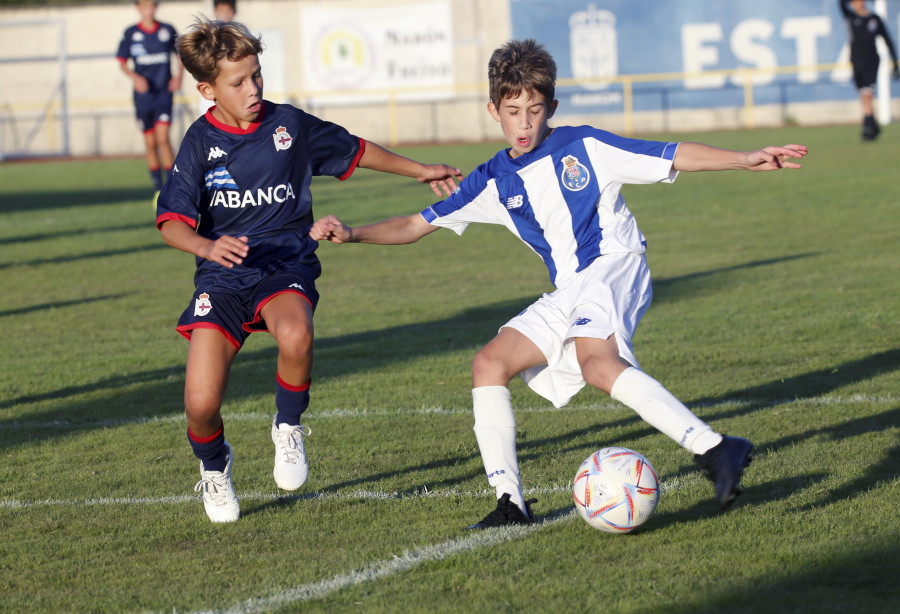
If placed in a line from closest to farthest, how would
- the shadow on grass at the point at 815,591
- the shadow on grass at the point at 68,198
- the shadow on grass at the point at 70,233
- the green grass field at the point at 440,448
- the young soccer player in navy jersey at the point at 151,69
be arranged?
the shadow on grass at the point at 815,591, the green grass field at the point at 440,448, the shadow on grass at the point at 70,233, the young soccer player in navy jersey at the point at 151,69, the shadow on grass at the point at 68,198

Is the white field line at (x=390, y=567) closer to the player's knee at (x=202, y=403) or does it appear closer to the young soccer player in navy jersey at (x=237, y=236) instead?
the young soccer player in navy jersey at (x=237, y=236)

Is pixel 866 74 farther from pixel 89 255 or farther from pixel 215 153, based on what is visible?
pixel 215 153

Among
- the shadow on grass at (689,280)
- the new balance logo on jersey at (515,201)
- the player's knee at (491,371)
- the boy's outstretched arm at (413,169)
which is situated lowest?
the shadow on grass at (689,280)

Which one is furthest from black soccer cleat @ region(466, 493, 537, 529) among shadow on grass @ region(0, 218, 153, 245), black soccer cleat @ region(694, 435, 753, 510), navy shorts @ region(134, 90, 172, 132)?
navy shorts @ region(134, 90, 172, 132)

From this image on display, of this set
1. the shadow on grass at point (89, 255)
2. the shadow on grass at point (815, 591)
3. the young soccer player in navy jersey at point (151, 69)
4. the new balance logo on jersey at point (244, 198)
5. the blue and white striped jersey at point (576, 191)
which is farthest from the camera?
the young soccer player in navy jersey at point (151, 69)

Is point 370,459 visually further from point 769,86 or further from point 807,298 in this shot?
point 769,86

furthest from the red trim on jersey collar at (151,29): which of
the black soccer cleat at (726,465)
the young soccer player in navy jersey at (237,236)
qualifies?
the black soccer cleat at (726,465)

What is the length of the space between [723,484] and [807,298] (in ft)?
16.3

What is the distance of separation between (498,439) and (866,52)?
54.9 ft

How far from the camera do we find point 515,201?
4051 millimetres

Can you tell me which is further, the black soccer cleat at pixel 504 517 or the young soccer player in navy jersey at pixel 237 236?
the young soccer player in navy jersey at pixel 237 236

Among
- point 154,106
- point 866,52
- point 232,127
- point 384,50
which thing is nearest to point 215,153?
point 232,127

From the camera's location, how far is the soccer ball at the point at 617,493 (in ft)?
11.7

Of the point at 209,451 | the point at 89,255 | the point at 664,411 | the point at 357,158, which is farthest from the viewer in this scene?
the point at 89,255
